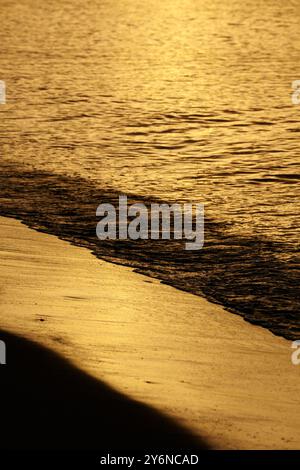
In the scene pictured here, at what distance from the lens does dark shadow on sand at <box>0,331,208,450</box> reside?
5.21 m

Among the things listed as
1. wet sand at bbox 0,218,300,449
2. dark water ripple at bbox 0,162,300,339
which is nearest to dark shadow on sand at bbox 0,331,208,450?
wet sand at bbox 0,218,300,449

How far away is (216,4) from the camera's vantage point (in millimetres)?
38688

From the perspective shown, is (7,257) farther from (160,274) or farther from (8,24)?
(8,24)

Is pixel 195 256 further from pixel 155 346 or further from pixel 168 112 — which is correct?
pixel 168 112

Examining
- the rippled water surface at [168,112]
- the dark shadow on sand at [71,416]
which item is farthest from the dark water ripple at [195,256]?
the dark shadow on sand at [71,416]

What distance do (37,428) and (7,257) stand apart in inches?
131

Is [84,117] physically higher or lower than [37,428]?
higher

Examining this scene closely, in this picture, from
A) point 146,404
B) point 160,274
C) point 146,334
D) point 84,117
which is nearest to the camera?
point 146,404

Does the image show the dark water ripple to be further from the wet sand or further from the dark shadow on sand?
the dark shadow on sand

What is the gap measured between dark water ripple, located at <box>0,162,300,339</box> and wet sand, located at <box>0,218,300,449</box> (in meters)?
0.21

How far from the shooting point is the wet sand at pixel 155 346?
5645 millimetres

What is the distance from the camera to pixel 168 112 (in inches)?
638

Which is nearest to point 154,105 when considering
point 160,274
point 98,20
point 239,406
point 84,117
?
point 84,117

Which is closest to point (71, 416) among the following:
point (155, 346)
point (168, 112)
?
point (155, 346)
